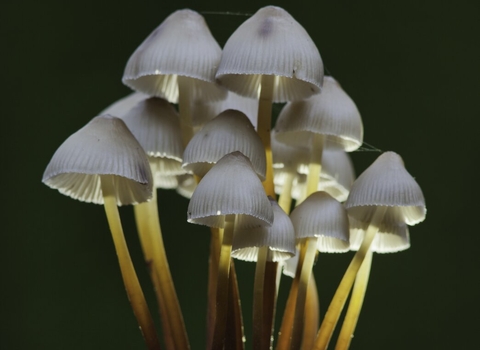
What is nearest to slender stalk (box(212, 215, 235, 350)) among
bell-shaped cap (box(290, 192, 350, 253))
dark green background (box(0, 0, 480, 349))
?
bell-shaped cap (box(290, 192, 350, 253))

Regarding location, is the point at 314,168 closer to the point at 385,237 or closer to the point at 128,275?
the point at 385,237

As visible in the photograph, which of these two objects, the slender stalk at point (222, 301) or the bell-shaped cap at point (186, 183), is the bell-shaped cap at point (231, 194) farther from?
the bell-shaped cap at point (186, 183)

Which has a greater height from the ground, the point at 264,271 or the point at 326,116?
the point at 326,116

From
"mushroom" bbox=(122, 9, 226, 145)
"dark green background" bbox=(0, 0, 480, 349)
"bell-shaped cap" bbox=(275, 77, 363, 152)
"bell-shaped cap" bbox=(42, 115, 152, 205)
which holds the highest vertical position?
"mushroom" bbox=(122, 9, 226, 145)

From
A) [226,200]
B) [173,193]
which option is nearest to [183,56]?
[226,200]

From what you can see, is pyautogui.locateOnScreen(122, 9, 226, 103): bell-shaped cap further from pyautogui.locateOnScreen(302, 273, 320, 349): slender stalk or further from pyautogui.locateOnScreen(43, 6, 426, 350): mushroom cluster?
pyautogui.locateOnScreen(302, 273, 320, 349): slender stalk

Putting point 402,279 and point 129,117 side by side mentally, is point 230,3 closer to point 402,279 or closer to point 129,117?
point 402,279
